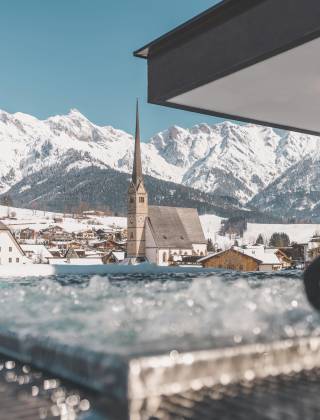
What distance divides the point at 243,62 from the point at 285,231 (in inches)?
5308

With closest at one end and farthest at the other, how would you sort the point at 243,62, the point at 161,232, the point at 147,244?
the point at 243,62 → the point at 161,232 → the point at 147,244

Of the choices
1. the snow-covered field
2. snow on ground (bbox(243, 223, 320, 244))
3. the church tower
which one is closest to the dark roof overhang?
the church tower

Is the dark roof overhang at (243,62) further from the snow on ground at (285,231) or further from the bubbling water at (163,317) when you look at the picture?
the snow on ground at (285,231)

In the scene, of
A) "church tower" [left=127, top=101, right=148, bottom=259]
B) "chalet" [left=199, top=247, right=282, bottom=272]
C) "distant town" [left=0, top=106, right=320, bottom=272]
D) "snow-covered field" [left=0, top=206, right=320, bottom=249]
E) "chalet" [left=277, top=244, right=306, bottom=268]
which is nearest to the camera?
"chalet" [left=199, top=247, right=282, bottom=272]

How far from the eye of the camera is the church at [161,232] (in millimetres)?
57625

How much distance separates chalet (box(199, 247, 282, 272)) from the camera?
131 feet

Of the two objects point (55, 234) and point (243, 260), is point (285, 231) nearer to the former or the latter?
point (55, 234)

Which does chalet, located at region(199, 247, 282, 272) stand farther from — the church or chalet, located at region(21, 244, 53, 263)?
chalet, located at region(21, 244, 53, 263)

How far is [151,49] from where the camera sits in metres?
6.40

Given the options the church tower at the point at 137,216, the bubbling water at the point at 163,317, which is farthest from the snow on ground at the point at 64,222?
the bubbling water at the point at 163,317

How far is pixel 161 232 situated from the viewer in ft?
194

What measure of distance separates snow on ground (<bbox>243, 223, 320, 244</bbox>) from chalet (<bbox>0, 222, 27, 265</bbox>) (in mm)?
93935

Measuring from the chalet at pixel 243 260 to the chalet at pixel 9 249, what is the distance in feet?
47.6

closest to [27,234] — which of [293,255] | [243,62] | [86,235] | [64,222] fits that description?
[86,235]
